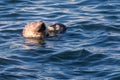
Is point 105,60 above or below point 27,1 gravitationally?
below

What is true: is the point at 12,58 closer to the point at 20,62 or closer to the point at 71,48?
the point at 20,62

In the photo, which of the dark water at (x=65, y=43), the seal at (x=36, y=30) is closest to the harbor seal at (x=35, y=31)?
the seal at (x=36, y=30)

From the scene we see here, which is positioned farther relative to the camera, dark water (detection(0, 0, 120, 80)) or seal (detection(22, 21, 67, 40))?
seal (detection(22, 21, 67, 40))

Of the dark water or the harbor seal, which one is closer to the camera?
the dark water

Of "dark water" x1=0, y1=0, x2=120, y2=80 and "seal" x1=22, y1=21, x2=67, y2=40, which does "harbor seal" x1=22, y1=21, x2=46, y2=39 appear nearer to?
"seal" x1=22, y1=21, x2=67, y2=40

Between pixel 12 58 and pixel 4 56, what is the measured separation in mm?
255

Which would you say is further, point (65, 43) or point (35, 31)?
point (35, 31)

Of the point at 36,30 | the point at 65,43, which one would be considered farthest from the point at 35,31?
the point at 65,43

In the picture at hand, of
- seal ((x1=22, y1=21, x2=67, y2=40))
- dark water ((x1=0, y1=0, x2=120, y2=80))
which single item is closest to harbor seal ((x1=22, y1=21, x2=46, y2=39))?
seal ((x1=22, y1=21, x2=67, y2=40))

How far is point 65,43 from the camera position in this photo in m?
15.4

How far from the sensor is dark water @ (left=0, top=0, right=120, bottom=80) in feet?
42.3

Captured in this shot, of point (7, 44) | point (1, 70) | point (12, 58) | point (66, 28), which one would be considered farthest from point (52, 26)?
point (1, 70)

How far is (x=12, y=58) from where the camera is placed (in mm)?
13984

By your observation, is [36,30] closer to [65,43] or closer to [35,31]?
[35,31]
